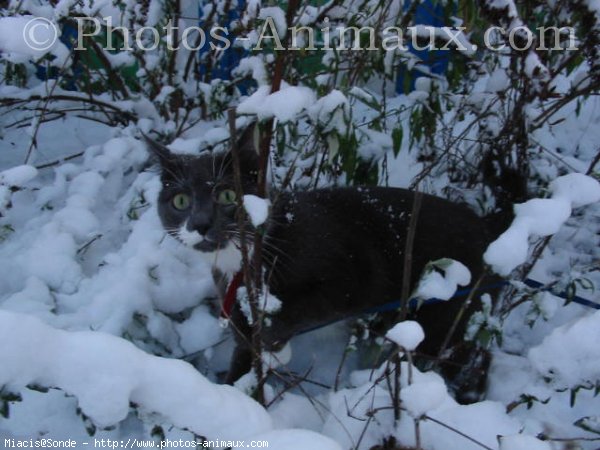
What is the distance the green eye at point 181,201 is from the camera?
175 centimetres

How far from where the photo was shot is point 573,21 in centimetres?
171

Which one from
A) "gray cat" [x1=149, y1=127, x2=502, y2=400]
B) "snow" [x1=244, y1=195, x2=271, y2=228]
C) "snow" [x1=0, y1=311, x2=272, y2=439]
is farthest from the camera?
"gray cat" [x1=149, y1=127, x2=502, y2=400]

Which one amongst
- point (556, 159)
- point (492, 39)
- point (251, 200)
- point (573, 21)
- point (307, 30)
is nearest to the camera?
point (251, 200)

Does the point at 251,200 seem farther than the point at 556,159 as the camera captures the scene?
No

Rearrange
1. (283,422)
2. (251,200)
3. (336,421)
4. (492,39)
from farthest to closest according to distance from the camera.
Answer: (492,39), (283,422), (336,421), (251,200)

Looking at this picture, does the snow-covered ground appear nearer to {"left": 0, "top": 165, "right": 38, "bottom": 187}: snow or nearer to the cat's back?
{"left": 0, "top": 165, "right": 38, "bottom": 187}: snow

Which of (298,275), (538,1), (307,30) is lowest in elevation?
(298,275)

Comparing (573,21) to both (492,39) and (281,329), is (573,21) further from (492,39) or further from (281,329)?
(281,329)

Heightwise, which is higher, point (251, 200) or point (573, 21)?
point (573, 21)

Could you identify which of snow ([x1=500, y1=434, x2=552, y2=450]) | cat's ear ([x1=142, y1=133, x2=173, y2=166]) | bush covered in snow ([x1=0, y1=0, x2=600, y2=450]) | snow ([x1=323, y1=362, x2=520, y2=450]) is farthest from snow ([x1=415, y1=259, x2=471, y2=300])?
cat's ear ([x1=142, y1=133, x2=173, y2=166])

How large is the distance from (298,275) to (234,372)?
1.43 ft

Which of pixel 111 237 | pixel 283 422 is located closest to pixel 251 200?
pixel 283 422

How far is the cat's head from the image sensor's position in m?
1.63

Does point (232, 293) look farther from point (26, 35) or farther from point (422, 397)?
point (26, 35)
